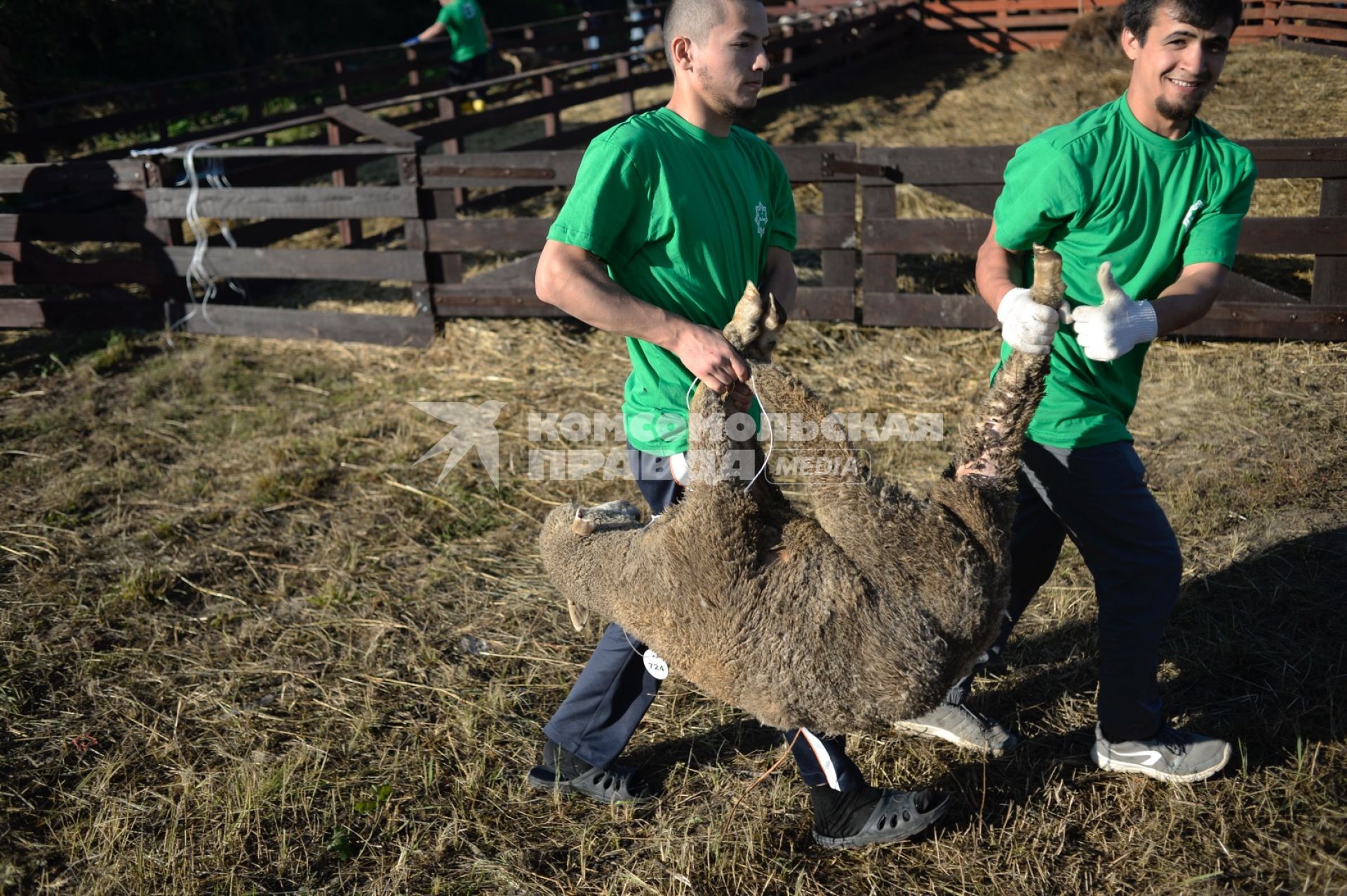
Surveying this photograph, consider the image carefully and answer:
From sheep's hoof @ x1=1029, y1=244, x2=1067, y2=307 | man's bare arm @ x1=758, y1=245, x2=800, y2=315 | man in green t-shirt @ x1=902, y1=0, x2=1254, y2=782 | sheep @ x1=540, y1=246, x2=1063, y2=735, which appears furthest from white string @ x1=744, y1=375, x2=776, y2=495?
man in green t-shirt @ x1=902, y1=0, x2=1254, y2=782

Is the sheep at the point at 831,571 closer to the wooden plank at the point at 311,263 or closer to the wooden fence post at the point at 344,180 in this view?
the wooden plank at the point at 311,263

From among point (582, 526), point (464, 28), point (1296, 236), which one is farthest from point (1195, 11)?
point (464, 28)

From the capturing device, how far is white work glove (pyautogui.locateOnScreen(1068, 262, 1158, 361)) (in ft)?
7.16

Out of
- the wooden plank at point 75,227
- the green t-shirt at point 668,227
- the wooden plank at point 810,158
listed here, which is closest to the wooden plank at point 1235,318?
the wooden plank at point 810,158

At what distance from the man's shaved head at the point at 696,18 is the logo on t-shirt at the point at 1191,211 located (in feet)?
4.05

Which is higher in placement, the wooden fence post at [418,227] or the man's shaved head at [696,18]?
the man's shaved head at [696,18]

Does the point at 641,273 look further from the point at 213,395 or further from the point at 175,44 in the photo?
the point at 175,44

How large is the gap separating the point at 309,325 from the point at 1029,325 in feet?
20.4

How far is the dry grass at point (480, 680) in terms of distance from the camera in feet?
8.62

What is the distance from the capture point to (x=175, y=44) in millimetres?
17922

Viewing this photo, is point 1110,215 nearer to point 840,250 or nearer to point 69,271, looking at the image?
point 840,250

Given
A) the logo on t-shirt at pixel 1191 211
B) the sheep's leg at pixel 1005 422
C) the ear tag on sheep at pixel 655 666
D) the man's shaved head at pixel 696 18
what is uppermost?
the man's shaved head at pixel 696 18

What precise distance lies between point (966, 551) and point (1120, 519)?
2.28 ft

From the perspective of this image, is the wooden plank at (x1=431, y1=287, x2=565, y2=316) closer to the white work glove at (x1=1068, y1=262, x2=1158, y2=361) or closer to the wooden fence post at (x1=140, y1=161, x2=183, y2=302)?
the wooden fence post at (x1=140, y1=161, x2=183, y2=302)
